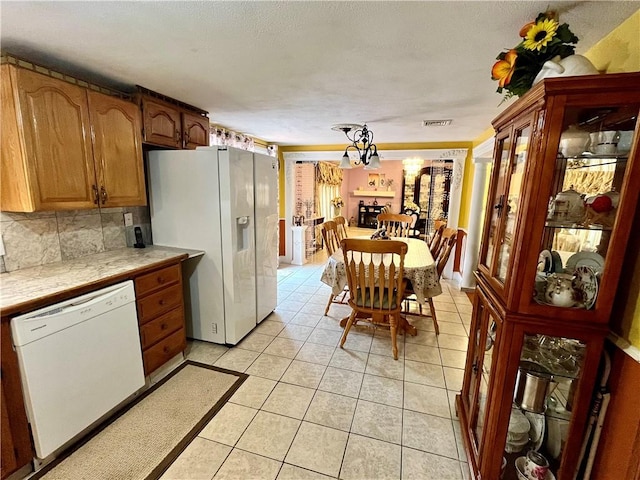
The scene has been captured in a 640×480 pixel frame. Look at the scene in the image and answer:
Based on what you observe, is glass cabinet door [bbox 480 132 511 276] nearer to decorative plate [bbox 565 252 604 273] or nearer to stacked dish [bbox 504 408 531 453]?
decorative plate [bbox 565 252 604 273]

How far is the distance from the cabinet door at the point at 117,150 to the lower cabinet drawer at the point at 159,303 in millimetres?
710

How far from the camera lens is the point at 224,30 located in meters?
1.36

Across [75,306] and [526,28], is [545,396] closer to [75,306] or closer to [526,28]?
[526,28]

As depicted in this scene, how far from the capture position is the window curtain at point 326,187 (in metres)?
6.64

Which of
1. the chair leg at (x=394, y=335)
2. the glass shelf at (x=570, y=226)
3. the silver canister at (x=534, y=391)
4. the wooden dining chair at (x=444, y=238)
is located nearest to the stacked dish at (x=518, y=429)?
the silver canister at (x=534, y=391)

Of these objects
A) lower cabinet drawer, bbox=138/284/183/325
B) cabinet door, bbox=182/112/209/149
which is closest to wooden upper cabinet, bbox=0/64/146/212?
cabinet door, bbox=182/112/209/149

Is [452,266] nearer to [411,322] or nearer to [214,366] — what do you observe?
[411,322]

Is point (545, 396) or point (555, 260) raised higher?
point (555, 260)

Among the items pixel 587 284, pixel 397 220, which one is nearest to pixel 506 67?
pixel 587 284

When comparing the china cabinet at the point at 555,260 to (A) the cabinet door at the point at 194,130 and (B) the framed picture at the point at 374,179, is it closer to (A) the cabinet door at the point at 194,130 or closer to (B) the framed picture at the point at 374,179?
(A) the cabinet door at the point at 194,130

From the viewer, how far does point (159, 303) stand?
208 centimetres

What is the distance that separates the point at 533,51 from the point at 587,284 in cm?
96

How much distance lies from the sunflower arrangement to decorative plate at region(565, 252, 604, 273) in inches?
29.2

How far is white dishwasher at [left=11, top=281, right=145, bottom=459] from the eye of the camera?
1.37m
